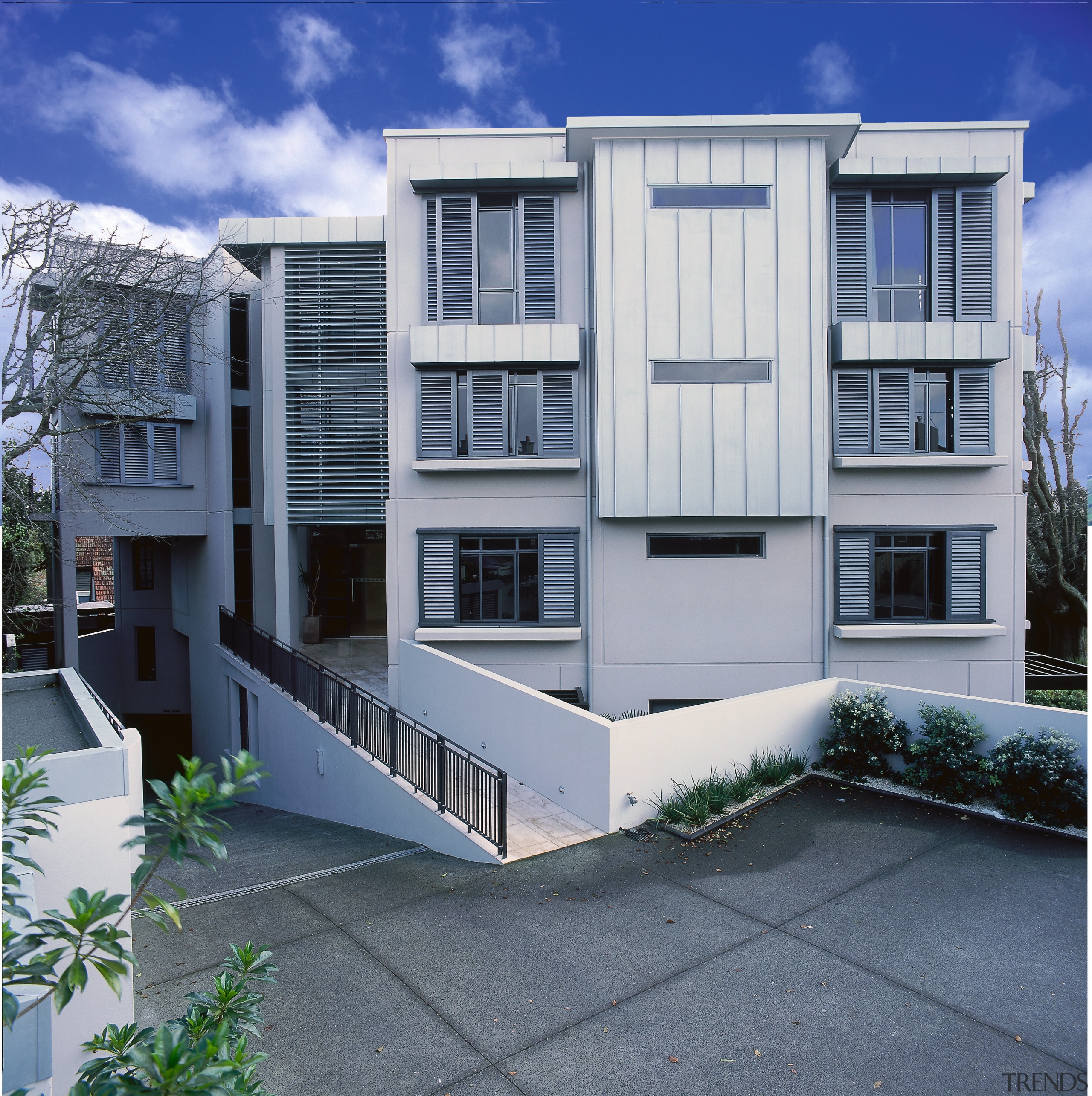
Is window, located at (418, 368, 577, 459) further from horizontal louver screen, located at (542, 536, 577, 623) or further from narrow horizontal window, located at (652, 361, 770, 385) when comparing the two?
narrow horizontal window, located at (652, 361, 770, 385)

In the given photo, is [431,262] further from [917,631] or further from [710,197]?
[917,631]

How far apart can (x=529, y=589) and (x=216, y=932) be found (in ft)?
24.6

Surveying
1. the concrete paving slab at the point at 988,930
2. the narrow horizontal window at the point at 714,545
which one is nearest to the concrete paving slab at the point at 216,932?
the concrete paving slab at the point at 988,930

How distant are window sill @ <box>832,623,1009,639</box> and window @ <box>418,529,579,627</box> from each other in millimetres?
4733

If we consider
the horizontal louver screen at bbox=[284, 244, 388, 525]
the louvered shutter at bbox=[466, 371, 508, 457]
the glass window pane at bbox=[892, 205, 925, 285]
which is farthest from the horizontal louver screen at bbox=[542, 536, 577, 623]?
the glass window pane at bbox=[892, 205, 925, 285]

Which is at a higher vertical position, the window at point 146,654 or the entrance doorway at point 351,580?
the entrance doorway at point 351,580

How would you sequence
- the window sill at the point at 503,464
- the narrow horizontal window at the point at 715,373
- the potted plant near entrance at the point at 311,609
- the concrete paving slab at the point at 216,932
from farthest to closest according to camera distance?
the potted plant near entrance at the point at 311,609, the window sill at the point at 503,464, the narrow horizontal window at the point at 715,373, the concrete paving slab at the point at 216,932

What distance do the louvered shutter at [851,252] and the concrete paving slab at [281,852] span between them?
11.1m

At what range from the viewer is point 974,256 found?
39.9 ft

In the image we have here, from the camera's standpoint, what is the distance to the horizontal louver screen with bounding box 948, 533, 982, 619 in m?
12.4

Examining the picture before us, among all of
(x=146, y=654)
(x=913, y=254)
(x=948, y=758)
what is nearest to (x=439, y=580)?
(x=948, y=758)

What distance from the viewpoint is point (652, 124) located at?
11234 millimetres

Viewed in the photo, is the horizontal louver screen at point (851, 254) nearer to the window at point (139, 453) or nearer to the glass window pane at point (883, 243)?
the glass window pane at point (883, 243)

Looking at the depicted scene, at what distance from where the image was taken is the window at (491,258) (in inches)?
488
